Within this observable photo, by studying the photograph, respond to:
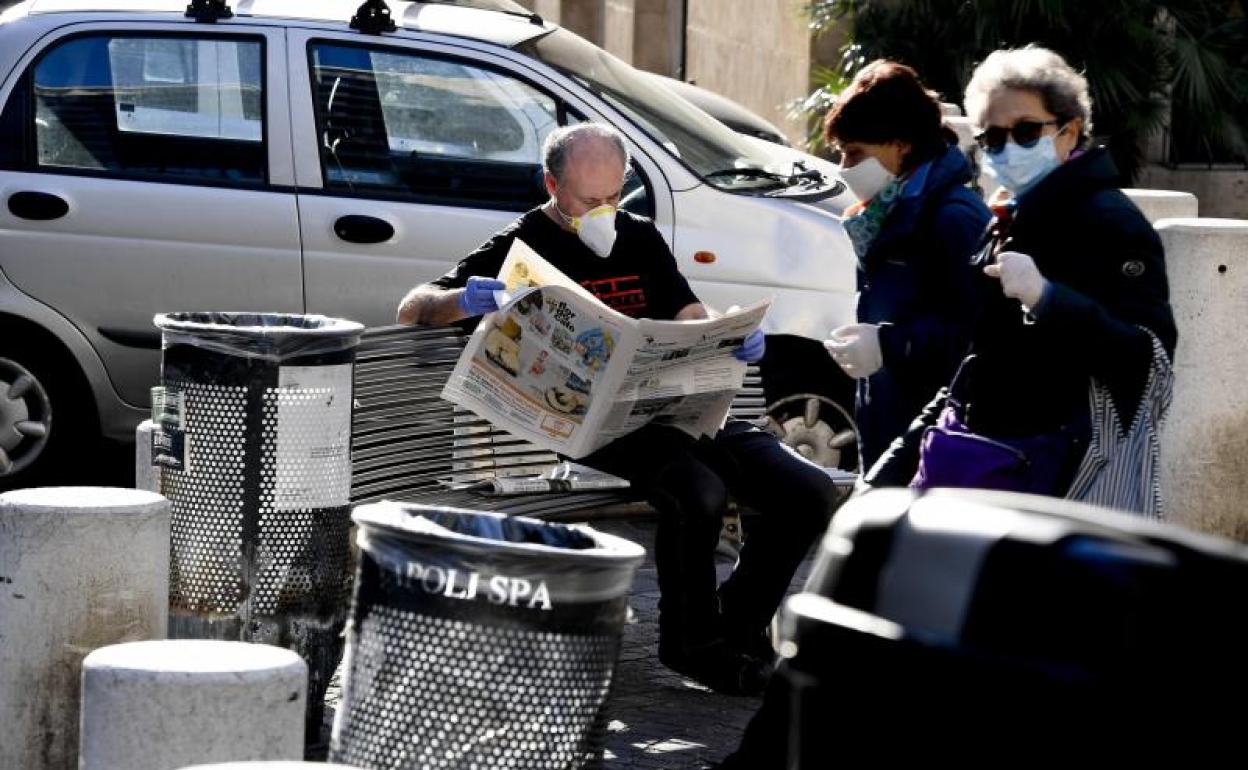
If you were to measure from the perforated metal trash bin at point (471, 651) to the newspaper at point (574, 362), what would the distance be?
1.64 m

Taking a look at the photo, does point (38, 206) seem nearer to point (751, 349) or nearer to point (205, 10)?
point (205, 10)

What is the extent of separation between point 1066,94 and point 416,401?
2.24 metres

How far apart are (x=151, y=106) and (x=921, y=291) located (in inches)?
160

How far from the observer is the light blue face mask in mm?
4508

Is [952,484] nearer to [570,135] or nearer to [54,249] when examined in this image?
[570,135]

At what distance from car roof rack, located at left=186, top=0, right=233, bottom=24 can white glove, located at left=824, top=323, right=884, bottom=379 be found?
156 inches

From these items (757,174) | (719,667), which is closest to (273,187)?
(757,174)

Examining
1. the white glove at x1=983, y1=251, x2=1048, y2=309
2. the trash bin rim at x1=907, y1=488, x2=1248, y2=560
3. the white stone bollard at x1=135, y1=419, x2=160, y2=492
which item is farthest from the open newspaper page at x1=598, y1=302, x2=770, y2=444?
the trash bin rim at x1=907, y1=488, x2=1248, y2=560

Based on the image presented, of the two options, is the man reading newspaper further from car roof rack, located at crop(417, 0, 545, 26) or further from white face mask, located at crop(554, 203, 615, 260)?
car roof rack, located at crop(417, 0, 545, 26)

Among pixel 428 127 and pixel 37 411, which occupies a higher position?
pixel 428 127

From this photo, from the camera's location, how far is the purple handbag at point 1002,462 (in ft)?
14.7

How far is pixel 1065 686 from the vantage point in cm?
248

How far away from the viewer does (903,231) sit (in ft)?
17.2

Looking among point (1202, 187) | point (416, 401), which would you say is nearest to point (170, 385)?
point (416, 401)
